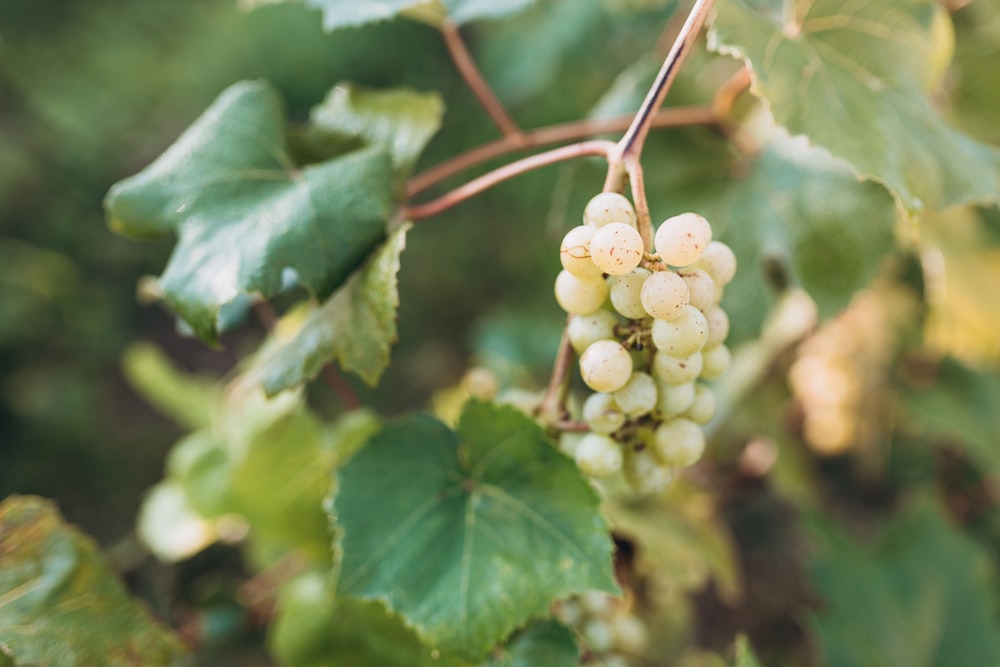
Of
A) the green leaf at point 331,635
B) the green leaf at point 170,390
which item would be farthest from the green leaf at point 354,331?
the green leaf at point 170,390

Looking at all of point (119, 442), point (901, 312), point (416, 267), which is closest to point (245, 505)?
point (901, 312)

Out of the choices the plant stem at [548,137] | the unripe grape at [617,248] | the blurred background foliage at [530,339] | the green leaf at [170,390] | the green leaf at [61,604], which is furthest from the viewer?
the green leaf at [170,390]

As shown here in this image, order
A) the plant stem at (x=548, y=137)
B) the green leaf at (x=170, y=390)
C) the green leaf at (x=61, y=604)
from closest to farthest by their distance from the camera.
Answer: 1. the green leaf at (x=61, y=604)
2. the plant stem at (x=548, y=137)
3. the green leaf at (x=170, y=390)

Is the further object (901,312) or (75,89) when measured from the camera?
(75,89)

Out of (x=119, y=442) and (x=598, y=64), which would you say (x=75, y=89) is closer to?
(x=119, y=442)

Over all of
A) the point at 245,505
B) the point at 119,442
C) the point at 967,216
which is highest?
the point at 245,505

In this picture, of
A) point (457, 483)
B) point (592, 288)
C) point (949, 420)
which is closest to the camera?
point (592, 288)

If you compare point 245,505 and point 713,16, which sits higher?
point 713,16

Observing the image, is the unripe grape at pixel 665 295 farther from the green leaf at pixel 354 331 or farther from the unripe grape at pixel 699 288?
the green leaf at pixel 354 331
